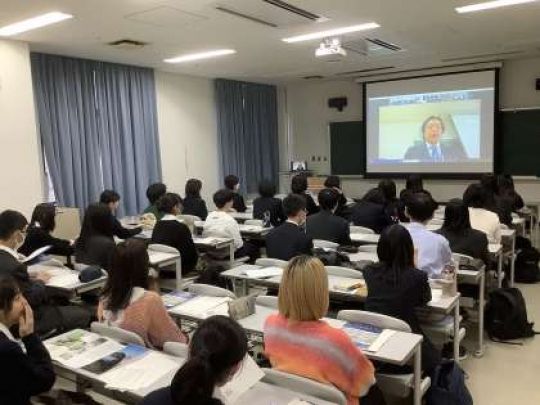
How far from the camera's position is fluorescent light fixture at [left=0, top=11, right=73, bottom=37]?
4604mm

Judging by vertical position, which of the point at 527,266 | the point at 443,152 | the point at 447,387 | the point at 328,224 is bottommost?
the point at 527,266

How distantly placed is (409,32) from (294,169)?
196 inches

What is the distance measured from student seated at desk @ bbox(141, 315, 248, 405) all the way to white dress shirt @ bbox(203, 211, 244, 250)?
3.52m

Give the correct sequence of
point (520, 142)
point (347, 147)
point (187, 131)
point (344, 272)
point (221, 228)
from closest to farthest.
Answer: point (344, 272) < point (221, 228) < point (520, 142) < point (187, 131) < point (347, 147)

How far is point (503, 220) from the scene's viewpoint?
219 inches

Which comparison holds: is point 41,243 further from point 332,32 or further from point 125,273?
point 332,32

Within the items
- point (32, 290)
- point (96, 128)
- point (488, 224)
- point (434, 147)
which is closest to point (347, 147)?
point (434, 147)

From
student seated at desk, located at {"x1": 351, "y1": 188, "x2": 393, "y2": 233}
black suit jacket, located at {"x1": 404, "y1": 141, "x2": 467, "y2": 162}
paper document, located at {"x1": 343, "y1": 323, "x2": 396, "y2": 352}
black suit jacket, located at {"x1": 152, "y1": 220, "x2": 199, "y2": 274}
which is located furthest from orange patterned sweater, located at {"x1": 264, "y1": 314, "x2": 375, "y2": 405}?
black suit jacket, located at {"x1": 404, "y1": 141, "x2": 467, "y2": 162}

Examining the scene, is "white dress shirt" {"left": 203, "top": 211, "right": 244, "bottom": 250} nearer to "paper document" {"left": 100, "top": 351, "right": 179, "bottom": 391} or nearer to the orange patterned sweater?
"paper document" {"left": 100, "top": 351, "right": 179, "bottom": 391}

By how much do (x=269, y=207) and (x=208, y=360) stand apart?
188 inches

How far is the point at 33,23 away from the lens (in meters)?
4.85

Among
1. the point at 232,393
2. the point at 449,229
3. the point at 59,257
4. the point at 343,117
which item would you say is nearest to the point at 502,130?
the point at 343,117

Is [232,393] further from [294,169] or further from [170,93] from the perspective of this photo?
[294,169]

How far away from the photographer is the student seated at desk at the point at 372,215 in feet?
17.7
